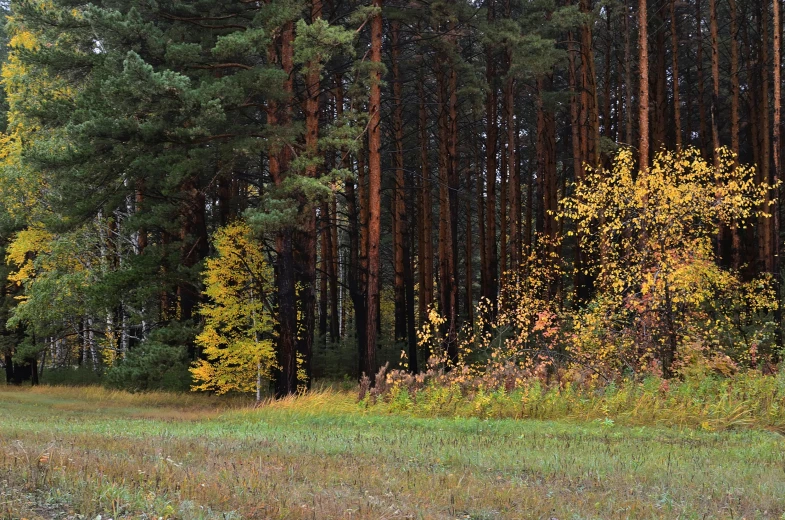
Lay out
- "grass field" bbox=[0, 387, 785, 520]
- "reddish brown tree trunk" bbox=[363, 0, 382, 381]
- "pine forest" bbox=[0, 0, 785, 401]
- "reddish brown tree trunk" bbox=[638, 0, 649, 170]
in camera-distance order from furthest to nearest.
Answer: "reddish brown tree trunk" bbox=[363, 0, 382, 381], "reddish brown tree trunk" bbox=[638, 0, 649, 170], "pine forest" bbox=[0, 0, 785, 401], "grass field" bbox=[0, 387, 785, 520]

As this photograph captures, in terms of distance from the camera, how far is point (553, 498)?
18.2 ft

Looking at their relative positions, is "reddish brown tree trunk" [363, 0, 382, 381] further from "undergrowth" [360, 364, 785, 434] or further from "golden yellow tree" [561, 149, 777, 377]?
"golden yellow tree" [561, 149, 777, 377]

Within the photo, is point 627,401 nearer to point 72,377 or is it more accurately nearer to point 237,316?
point 237,316

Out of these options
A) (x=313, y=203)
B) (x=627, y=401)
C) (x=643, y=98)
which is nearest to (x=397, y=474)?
(x=627, y=401)

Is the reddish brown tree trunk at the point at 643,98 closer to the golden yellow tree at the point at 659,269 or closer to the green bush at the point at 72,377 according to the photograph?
the golden yellow tree at the point at 659,269

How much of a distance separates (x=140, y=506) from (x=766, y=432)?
28.5 feet

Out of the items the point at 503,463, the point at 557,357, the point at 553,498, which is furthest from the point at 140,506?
the point at 557,357

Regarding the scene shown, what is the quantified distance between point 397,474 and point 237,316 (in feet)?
48.3

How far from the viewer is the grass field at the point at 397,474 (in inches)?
193

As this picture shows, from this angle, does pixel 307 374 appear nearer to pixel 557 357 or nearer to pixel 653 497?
pixel 557 357

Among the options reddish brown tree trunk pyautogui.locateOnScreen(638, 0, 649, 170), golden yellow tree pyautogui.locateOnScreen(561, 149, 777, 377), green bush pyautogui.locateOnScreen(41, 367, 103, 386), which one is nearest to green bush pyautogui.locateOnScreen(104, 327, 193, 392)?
green bush pyautogui.locateOnScreen(41, 367, 103, 386)

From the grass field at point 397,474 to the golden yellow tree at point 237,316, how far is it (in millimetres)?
9680

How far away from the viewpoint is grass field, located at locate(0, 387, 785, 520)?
4.90 metres

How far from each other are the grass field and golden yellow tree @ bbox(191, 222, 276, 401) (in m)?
9.68
